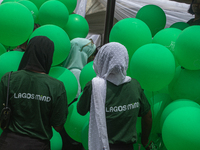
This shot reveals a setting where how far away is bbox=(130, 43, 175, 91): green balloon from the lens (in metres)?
2.02

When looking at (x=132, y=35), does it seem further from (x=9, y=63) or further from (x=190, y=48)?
(x=9, y=63)

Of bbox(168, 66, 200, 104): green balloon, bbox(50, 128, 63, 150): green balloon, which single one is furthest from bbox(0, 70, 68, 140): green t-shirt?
bbox(168, 66, 200, 104): green balloon

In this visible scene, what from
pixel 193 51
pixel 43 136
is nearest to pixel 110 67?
pixel 43 136

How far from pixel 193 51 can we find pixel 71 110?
51.2 inches

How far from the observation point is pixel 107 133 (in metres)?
1.66

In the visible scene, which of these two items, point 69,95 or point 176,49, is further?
point 69,95

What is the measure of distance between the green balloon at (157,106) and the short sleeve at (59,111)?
2.95 feet

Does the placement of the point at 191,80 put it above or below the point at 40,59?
below

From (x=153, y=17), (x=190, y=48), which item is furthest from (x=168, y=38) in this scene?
(x=153, y=17)

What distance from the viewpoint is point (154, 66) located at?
2.02 m

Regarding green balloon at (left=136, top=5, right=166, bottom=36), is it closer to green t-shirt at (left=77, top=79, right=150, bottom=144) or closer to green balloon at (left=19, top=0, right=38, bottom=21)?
green balloon at (left=19, top=0, right=38, bottom=21)

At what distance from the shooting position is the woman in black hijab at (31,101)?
1.63 metres

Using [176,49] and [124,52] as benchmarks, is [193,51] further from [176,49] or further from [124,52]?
[124,52]

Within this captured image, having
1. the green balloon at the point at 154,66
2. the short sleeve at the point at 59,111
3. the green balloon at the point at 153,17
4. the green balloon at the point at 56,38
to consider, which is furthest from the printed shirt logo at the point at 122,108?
the green balloon at the point at 153,17
